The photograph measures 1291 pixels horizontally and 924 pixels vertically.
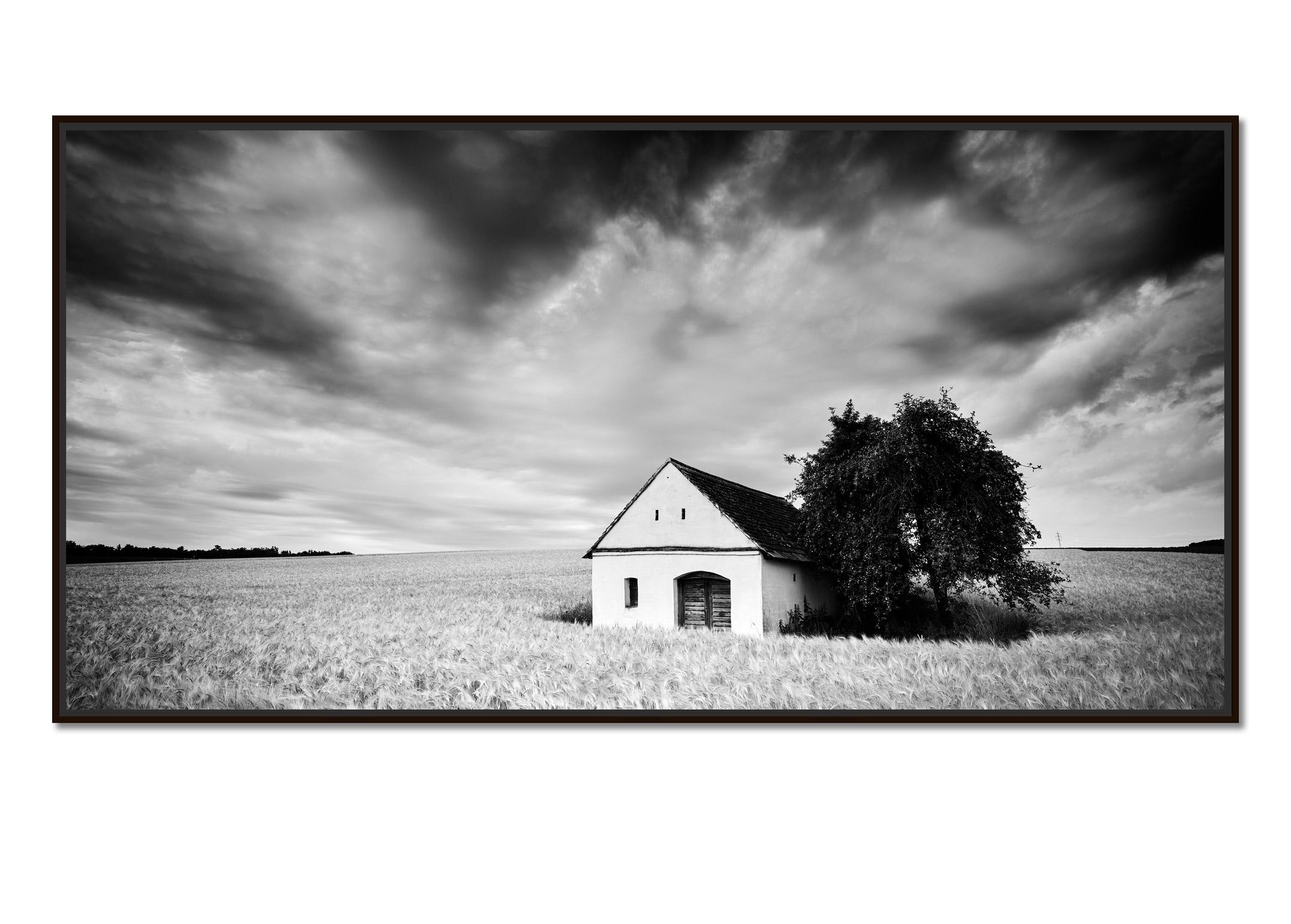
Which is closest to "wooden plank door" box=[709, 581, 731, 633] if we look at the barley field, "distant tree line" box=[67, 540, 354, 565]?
the barley field

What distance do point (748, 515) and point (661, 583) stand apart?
5.52 ft

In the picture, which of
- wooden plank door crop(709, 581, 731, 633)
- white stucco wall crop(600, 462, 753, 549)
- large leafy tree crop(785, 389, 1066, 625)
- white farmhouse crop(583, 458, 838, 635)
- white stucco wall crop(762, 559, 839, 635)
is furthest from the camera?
white stucco wall crop(600, 462, 753, 549)

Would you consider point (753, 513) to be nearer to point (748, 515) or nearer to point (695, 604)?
point (748, 515)

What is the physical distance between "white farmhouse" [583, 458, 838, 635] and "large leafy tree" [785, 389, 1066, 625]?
0.86 m

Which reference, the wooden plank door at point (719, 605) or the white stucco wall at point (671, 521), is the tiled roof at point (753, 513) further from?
the wooden plank door at point (719, 605)

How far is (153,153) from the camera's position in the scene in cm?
512

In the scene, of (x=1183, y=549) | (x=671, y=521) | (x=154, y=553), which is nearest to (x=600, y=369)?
(x=671, y=521)

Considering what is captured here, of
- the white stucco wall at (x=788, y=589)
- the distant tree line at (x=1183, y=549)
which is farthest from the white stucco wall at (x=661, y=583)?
the distant tree line at (x=1183, y=549)

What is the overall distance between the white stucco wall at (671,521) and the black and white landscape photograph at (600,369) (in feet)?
8.93

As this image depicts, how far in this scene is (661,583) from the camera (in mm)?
8898

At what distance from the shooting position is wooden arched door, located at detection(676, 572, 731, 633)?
8.76m

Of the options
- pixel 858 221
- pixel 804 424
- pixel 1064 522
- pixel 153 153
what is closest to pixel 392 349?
pixel 153 153

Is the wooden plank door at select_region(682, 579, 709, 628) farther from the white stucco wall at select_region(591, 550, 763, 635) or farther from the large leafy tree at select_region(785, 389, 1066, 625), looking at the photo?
the large leafy tree at select_region(785, 389, 1066, 625)

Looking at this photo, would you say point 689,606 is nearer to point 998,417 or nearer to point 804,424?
point 804,424
